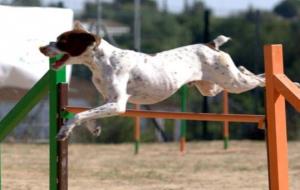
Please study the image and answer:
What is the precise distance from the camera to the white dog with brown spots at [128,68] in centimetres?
585

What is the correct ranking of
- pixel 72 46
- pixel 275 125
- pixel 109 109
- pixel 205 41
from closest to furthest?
pixel 275 125
pixel 109 109
pixel 72 46
pixel 205 41

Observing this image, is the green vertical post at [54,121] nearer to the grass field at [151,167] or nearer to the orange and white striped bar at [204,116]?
the orange and white striped bar at [204,116]

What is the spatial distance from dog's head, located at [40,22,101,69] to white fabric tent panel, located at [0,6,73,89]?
7.67m

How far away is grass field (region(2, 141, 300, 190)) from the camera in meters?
10.4

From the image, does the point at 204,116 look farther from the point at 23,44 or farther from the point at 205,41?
the point at 205,41

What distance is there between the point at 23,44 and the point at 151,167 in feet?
9.27

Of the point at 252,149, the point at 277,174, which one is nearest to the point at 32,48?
the point at 252,149

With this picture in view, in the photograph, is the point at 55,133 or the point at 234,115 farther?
the point at 55,133

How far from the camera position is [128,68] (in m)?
5.95

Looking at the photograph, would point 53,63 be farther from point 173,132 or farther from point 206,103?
point 173,132

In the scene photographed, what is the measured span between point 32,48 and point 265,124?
869 cm

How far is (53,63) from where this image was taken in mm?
6133

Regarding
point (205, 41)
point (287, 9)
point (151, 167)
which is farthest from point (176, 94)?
point (287, 9)

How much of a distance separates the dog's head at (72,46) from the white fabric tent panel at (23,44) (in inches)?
302
